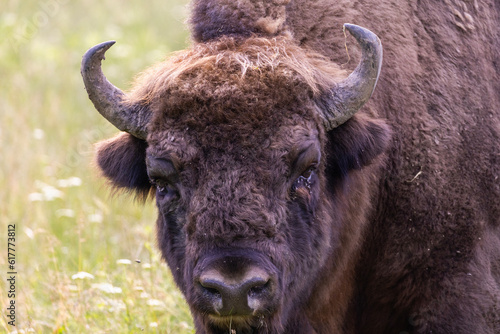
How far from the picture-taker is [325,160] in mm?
4762

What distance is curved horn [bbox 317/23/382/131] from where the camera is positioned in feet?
14.5

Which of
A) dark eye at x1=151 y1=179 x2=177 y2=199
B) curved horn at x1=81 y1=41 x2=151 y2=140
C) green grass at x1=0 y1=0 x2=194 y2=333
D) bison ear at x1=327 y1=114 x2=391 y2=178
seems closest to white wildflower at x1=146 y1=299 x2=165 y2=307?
green grass at x1=0 y1=0 x2=194 y2=333

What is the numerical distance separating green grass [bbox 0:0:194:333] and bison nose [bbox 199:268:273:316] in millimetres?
1514

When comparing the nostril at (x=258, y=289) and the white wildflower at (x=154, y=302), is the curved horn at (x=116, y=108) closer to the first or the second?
the nostril at (x=258, y=289)

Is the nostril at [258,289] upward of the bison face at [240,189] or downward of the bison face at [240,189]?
downward

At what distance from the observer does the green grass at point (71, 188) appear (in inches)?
250

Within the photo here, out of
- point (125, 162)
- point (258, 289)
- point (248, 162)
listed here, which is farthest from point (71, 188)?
point (258, 289)

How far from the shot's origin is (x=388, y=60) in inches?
202

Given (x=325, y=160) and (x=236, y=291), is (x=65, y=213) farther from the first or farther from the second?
(x=236, y=291)

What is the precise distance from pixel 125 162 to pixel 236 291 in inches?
59.1

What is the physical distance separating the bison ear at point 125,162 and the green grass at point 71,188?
0.73ft

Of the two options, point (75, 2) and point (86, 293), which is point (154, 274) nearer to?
point (86, 293)

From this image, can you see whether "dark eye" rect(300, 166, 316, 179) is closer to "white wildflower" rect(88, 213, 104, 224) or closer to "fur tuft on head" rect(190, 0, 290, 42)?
"fur tuft on head" rect(190, 0, 290, 42)

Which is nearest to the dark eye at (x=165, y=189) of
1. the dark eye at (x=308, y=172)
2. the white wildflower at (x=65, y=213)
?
the dark eye at (x=308, y=172)
